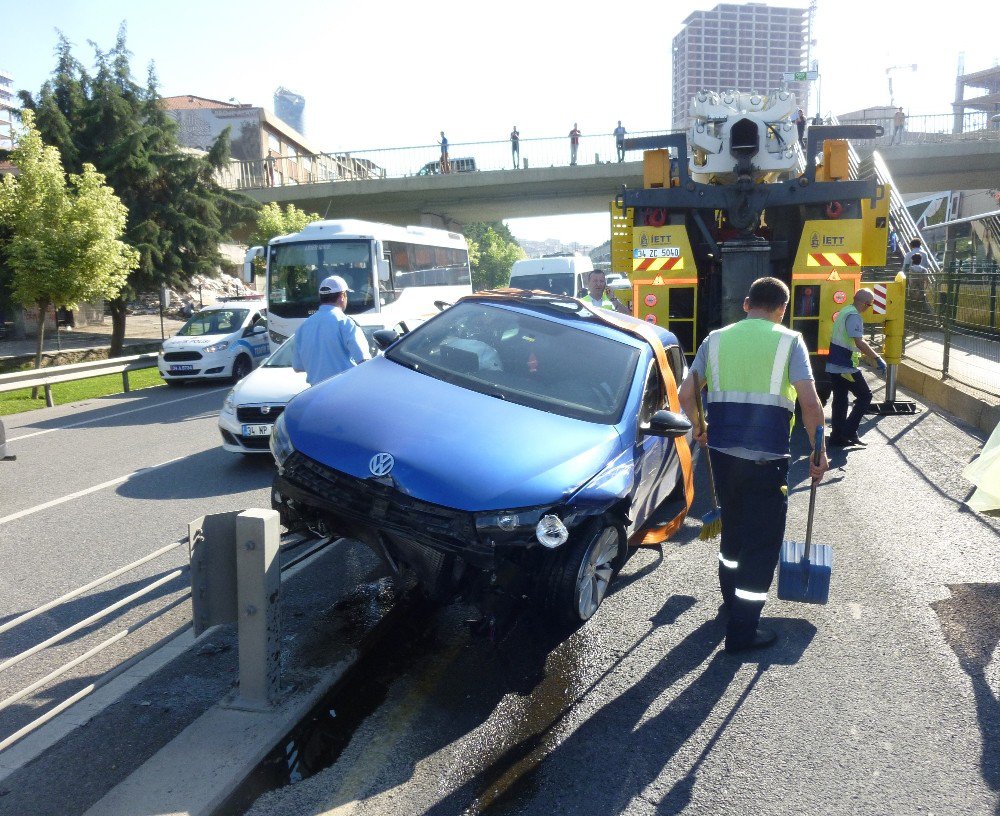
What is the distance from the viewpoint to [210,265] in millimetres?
33281

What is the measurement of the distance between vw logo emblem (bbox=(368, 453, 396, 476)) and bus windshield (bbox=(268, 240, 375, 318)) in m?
13.9

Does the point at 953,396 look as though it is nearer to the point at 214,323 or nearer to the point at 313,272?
the point at 313,272

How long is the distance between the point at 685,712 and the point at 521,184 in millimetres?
36813

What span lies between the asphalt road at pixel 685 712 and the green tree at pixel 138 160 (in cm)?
2895

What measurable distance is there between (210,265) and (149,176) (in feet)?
12.4

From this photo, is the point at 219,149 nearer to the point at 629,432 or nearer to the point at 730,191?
the point at 730,191

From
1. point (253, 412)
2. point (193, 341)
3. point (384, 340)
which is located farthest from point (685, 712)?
point (193, 341)

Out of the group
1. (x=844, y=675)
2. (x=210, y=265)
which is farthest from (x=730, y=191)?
(x=210, y=265)

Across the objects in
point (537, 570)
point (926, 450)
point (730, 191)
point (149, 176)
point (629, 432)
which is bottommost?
point (926, 450)

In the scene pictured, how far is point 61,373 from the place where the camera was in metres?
Answer: 16.3

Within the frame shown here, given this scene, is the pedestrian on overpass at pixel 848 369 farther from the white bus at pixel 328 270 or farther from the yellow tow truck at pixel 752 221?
the white bus at pixel 328 270

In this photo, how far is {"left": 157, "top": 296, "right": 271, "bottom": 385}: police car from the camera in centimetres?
1825

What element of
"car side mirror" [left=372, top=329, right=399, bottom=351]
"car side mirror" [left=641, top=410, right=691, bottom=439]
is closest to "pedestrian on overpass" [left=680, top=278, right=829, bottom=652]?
"car side mirror" [left=641, top=410, right=691, bottom=439]

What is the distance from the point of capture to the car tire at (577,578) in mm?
4039
